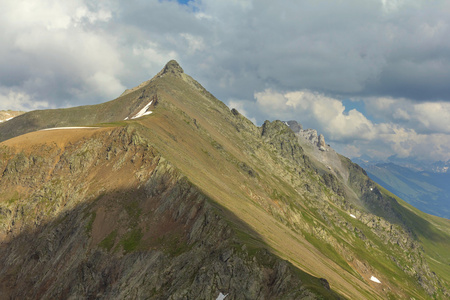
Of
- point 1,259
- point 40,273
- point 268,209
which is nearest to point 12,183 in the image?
point 1,259

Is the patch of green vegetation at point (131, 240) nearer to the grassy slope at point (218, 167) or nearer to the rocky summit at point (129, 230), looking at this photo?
the rocky summit at point (129, 230)

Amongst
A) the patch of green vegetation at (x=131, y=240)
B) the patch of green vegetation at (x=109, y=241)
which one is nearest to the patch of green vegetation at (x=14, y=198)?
the patch of green vegetation at (x=109, y=241)

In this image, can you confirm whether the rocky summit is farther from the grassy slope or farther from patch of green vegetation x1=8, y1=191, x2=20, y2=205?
the grassy slope

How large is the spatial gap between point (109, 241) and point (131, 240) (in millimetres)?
6602

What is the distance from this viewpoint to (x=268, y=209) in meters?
146

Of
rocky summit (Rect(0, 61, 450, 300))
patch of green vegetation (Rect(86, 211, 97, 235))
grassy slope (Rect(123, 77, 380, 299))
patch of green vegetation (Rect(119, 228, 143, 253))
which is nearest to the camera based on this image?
rocky summit (Rect(0, 61, 450, 300))

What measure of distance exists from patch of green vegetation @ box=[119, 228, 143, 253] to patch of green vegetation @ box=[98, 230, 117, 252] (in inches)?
105

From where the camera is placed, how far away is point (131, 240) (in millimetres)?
71000

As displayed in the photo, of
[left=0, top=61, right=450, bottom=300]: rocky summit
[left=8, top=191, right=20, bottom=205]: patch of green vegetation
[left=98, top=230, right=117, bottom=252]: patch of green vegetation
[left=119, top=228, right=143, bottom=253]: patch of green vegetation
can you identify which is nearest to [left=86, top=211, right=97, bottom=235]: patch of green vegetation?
[left=0, top=61, right=450, bottom=300]: rocky summit

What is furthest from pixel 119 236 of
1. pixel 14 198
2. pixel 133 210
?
pixel 14 198

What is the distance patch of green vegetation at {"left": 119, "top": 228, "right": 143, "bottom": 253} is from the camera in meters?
68.9

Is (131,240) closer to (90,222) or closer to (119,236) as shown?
(119,236)

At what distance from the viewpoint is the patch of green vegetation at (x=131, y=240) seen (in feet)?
226

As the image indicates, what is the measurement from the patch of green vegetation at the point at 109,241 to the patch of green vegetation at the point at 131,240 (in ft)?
8.78
